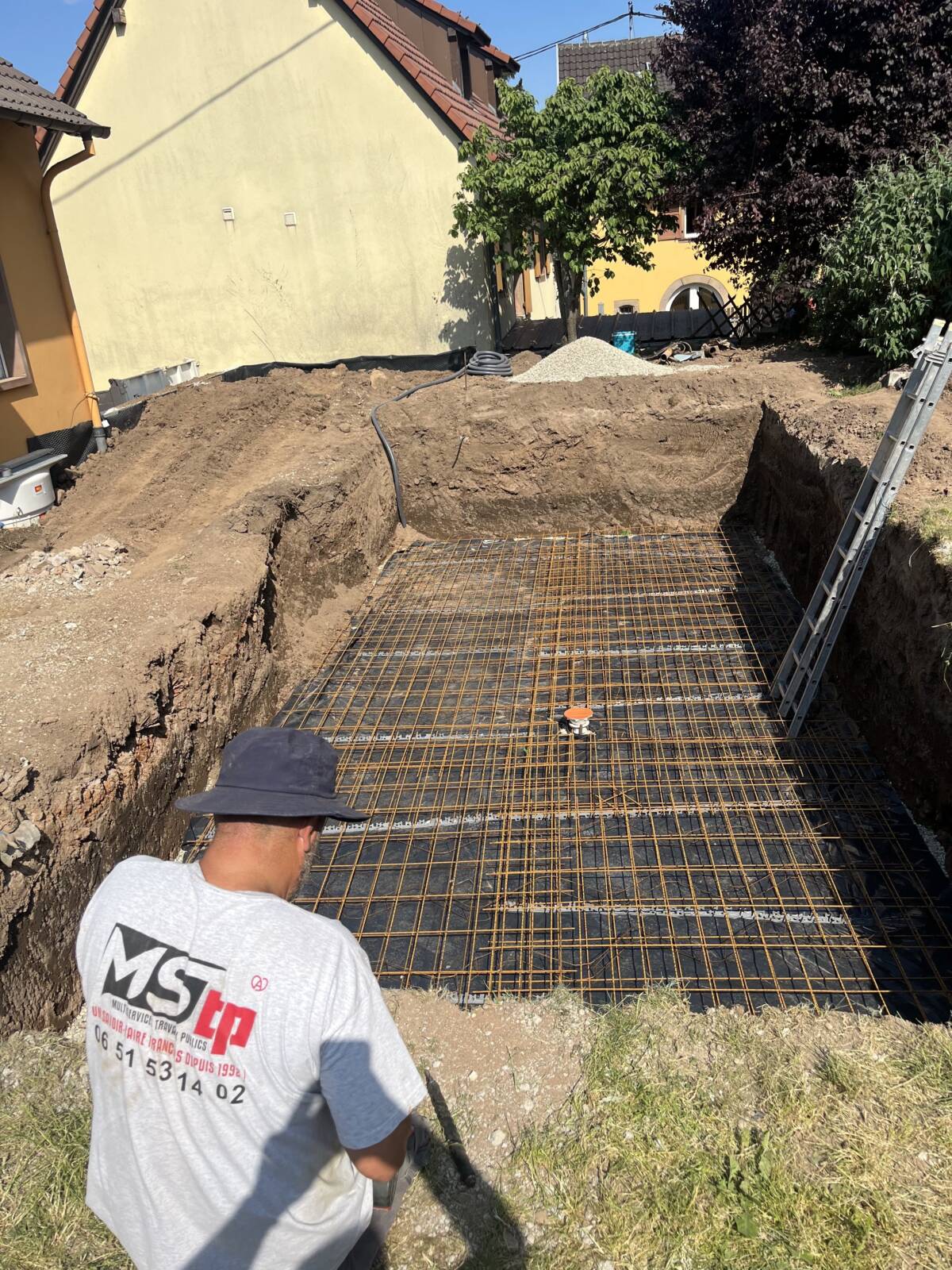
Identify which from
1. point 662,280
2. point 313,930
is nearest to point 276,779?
point 313,930

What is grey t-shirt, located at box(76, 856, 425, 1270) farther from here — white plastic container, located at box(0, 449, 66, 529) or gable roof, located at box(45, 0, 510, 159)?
gable roof, located at box(45, 0, 510, 159)

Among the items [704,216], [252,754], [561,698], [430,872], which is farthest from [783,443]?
[252,754]

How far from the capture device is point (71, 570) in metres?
6.46

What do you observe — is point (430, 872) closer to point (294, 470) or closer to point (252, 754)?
point (252, 754)

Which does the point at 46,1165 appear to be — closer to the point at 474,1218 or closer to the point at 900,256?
the point at 474,1218

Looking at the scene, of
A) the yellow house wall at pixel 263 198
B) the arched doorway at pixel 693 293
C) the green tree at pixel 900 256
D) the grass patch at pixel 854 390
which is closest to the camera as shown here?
the green tree at pixel 900 256

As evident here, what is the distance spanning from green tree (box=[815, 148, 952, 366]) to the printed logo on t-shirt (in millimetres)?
8790

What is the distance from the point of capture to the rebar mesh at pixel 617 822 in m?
3.87

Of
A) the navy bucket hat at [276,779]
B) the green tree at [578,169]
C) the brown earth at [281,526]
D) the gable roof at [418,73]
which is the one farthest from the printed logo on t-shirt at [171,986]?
the gable roof at [418,73]

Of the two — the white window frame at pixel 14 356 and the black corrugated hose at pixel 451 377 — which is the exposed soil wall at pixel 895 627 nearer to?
the black corrugated hose at pixel 451 377

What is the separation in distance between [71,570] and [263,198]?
10.1 meters

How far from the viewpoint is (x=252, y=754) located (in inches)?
70.1

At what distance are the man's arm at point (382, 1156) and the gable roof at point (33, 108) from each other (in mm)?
10007

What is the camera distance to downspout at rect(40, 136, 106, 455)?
9805 mm
